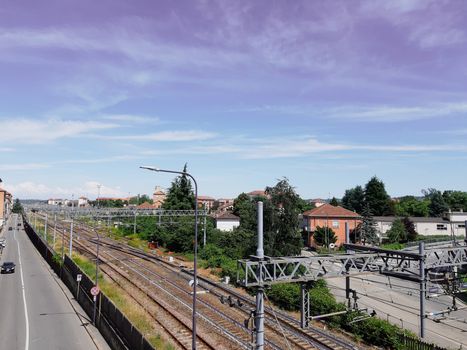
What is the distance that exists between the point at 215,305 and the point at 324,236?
141 ft

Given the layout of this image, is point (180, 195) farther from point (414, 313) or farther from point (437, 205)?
point (437, 205)

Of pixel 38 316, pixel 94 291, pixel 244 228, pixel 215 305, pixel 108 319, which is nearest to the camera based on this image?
pixel 108 319

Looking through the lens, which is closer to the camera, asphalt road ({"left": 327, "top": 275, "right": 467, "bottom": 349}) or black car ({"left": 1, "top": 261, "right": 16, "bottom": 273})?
asphalt road ({"left": 327, "top": 275, "right": 467, "bottom": 349})

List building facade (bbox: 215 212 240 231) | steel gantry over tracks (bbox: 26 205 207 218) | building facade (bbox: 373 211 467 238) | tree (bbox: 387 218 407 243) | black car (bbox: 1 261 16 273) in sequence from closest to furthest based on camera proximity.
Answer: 1. black car (bbox: 1 261 16 273)
2. steel gantry over tracks (bbox: 26 205 207 218)
3. tree (bbox: 387 218 407 243)
4. building facade (bbox: 373 211 467 238)
5. building facade (bbox: 215 212 240 231)

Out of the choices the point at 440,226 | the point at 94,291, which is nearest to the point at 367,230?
the point at 440,226

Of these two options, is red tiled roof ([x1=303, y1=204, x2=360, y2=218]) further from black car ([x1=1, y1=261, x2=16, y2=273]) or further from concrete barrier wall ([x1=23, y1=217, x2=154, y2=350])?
black car ([x1=1, y1=261, x2=16, y2=273])

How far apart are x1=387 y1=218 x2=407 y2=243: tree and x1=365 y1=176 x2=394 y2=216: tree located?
95.8 feet

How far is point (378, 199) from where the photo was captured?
101562 millimetres

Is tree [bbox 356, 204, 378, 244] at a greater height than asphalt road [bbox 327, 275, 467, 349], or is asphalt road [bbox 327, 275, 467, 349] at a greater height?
tree [bbox 356, 204, 378, 244]

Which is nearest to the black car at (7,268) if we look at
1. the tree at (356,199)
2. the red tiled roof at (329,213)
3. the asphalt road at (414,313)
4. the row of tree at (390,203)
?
the asphalt road at (414,313)

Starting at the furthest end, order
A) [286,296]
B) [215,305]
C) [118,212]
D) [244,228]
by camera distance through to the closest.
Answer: [118,212] → [244,228] → [286,296] → [215,305]

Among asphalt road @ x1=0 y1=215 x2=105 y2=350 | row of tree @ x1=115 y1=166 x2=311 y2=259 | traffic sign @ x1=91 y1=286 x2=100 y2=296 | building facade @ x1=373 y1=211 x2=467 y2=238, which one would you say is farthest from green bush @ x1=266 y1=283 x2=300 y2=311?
building facade @ x1=373 y1=211 x2=467 y2=238

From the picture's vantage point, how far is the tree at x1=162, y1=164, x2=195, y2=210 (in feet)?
256

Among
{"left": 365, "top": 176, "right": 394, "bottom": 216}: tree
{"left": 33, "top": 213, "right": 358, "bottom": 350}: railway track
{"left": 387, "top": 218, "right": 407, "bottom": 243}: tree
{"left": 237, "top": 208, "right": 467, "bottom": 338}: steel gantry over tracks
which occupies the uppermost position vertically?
{"left": 365, "top": 176, "right": 394, "bottom": 216}: tree
